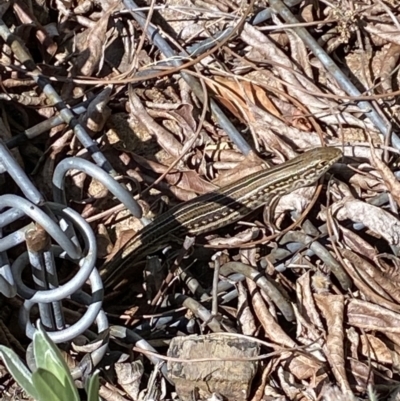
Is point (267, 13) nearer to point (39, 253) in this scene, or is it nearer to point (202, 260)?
point (202, 260)

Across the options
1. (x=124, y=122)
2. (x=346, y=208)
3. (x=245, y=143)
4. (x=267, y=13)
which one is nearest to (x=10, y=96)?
(x=124, y=122)

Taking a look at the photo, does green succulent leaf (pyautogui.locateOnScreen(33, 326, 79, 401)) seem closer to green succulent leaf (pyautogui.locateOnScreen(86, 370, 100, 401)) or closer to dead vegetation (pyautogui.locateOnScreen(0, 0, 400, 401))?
green succulent leaf (pyautogui.locateOnScreen(86, 370, 100, 401))

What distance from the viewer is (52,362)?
1615mm

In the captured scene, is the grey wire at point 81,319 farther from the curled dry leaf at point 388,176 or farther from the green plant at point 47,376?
the curled dry leaf at point 388,176

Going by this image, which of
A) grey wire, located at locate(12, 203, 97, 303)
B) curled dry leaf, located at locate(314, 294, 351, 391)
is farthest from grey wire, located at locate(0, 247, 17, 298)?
curled dry leaf, located at locate(314, 294, 351, 391)

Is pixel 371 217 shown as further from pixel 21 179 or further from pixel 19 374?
pixel 19 374

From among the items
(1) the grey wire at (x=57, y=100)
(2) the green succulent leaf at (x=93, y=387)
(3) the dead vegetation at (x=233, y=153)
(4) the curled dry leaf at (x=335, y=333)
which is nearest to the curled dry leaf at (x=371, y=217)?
(3) the dead vegetation at (x=233, y=153)

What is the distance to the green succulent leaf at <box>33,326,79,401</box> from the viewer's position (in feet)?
5.25

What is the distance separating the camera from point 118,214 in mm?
3334

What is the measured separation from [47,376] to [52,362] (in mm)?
89

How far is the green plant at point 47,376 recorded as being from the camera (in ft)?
5.07

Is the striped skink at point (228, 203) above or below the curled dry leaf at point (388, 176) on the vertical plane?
above

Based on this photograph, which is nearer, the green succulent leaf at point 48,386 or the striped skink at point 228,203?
the green succulent leaf at point 48,386

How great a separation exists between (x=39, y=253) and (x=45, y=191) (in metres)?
1.06
